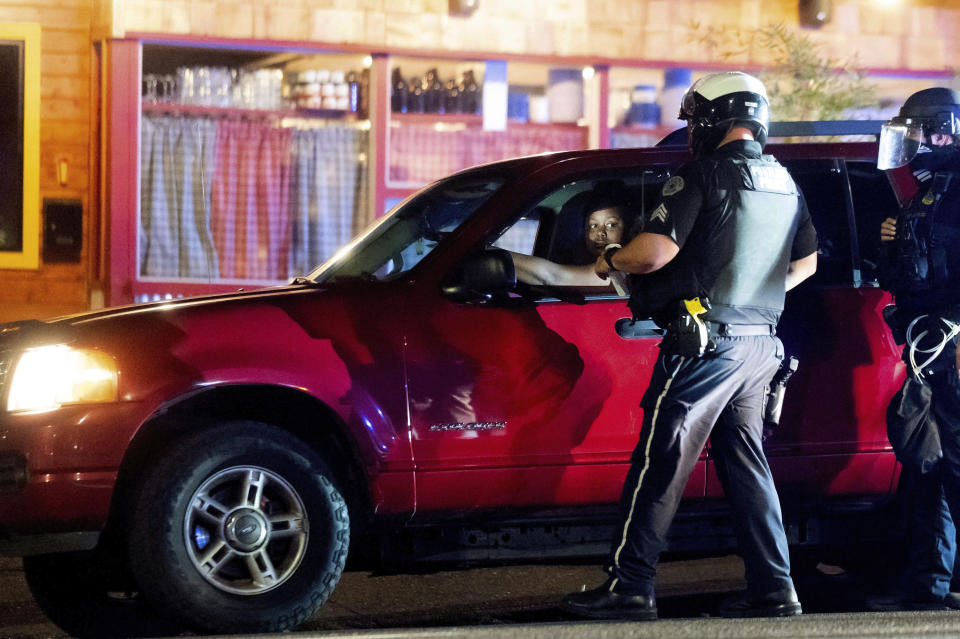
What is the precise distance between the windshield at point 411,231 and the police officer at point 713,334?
851 mm

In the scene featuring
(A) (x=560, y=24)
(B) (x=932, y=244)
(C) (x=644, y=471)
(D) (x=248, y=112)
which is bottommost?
(C) (x=644, y=471)

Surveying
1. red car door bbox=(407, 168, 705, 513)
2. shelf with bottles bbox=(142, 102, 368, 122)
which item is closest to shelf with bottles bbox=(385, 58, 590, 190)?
shelf with bottles bbox=(142, 102, 368, 122)

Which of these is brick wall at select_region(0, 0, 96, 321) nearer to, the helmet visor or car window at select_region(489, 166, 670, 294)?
car window at select_region(489, 166, 670, 294)

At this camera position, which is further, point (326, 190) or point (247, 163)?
point (326, 190)

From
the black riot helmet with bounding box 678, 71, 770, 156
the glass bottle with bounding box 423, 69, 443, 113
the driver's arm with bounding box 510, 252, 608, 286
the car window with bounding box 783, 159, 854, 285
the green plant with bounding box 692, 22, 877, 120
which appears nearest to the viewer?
the black riot helmet with bounding box 678, 71, 770, 156

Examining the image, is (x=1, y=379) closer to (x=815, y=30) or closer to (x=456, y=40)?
(x=456, y=40)

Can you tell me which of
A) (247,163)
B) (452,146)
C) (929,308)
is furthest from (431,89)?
(929,308)

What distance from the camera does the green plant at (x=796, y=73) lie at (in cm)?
1010

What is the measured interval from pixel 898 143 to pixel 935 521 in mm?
1429

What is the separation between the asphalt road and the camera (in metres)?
3.99

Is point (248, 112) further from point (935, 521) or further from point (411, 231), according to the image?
point (935, 521)

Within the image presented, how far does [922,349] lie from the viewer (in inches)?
184

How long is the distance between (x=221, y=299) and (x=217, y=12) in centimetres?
611

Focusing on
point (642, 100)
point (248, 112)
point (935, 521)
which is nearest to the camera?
point (935, 521)
